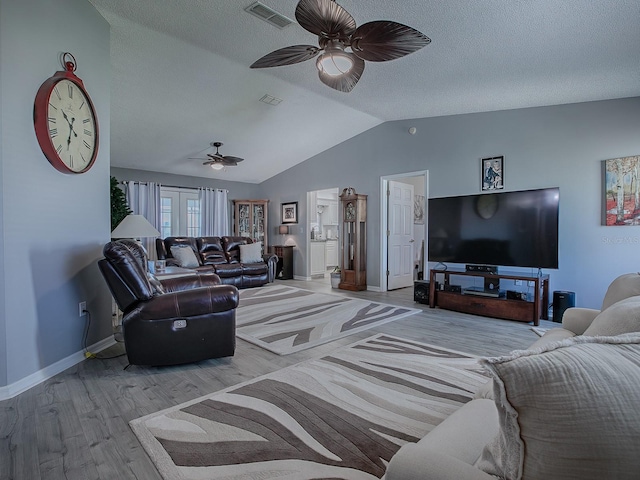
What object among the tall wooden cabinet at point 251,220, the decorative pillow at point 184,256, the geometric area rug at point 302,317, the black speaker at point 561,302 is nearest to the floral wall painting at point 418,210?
the geometric area rug at point 302,317

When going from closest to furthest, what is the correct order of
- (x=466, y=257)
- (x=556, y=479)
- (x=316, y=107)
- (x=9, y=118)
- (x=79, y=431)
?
(x=556, y=479)
(x=79, y=431)
(x=9, y=118)
(x=466, y=257)
(x=316, y=107)

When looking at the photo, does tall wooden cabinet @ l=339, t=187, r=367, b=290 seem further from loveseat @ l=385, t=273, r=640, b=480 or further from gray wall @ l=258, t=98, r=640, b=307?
loveseat @ l=385, t=273, r=640, b=480

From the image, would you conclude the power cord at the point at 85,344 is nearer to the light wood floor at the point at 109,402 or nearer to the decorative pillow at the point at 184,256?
the light wood floor at the point at 109,402

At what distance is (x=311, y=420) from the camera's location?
6.30 feet

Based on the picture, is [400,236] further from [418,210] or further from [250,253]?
[250,253]

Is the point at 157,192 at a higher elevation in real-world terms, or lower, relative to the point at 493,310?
higher

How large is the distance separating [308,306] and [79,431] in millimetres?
3254

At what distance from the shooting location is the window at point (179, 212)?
7.23 metres

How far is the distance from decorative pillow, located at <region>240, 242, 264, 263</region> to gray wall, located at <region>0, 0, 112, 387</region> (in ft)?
12.6

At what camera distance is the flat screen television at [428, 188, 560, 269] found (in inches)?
157

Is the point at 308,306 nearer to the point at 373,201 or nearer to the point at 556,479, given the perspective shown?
the point at 373,201

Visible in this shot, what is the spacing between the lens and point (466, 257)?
15.3 feet

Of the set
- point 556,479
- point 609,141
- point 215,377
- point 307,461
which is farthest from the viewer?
point 609,141

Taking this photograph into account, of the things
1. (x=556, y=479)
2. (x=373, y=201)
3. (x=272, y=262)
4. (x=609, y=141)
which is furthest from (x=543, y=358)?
(x=272, y=262)
